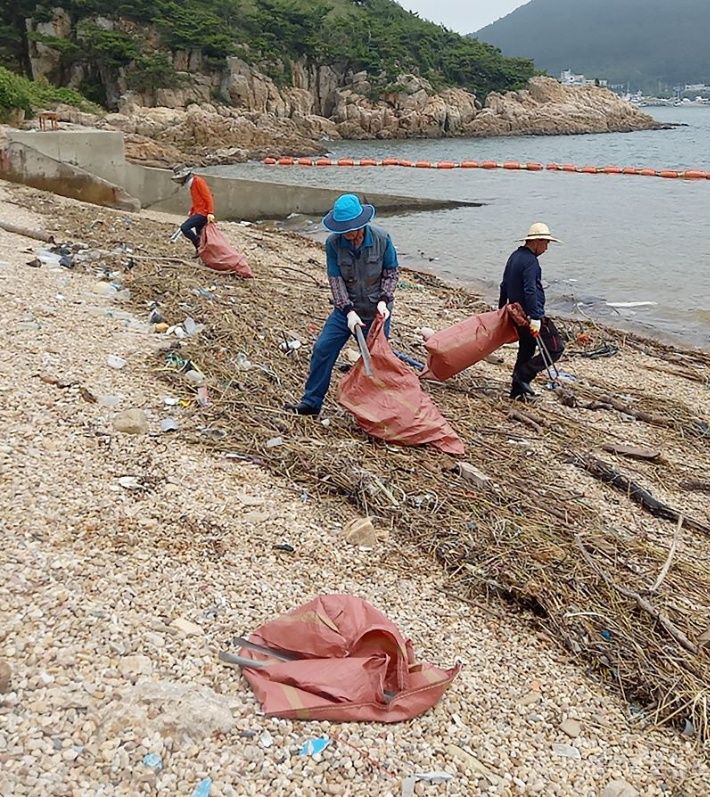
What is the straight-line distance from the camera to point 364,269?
4902mm

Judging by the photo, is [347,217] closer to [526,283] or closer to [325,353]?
[325,353]

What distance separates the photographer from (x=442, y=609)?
3.44 metres

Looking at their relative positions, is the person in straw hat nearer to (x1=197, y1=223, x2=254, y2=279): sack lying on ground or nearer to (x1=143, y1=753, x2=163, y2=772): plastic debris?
(x1=143, y1=753, x2=163, y2=772): plastic debris

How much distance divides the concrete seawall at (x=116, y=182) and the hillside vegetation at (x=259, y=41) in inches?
1211

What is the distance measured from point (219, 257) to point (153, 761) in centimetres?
806

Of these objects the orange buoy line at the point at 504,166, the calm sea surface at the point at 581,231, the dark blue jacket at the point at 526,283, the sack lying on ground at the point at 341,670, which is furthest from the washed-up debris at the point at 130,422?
the orange buoy line at the point at 504,166

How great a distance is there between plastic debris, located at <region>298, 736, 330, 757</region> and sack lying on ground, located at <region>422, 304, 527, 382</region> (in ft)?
13.1

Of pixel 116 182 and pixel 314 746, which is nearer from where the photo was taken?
pixel 314 746

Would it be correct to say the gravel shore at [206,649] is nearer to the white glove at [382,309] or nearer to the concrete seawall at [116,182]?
the white glove at [382,309]

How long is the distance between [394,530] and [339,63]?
200ft

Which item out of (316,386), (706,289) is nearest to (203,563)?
(316,386)

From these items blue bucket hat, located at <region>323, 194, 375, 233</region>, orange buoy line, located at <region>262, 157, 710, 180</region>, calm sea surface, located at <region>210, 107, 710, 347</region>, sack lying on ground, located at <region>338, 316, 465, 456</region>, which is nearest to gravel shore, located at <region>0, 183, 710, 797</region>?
sack lying on ground, located at <region>338, 316, 465, 456</region>

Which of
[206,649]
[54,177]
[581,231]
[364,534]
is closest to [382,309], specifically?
[364,534]

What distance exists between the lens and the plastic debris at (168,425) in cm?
471
